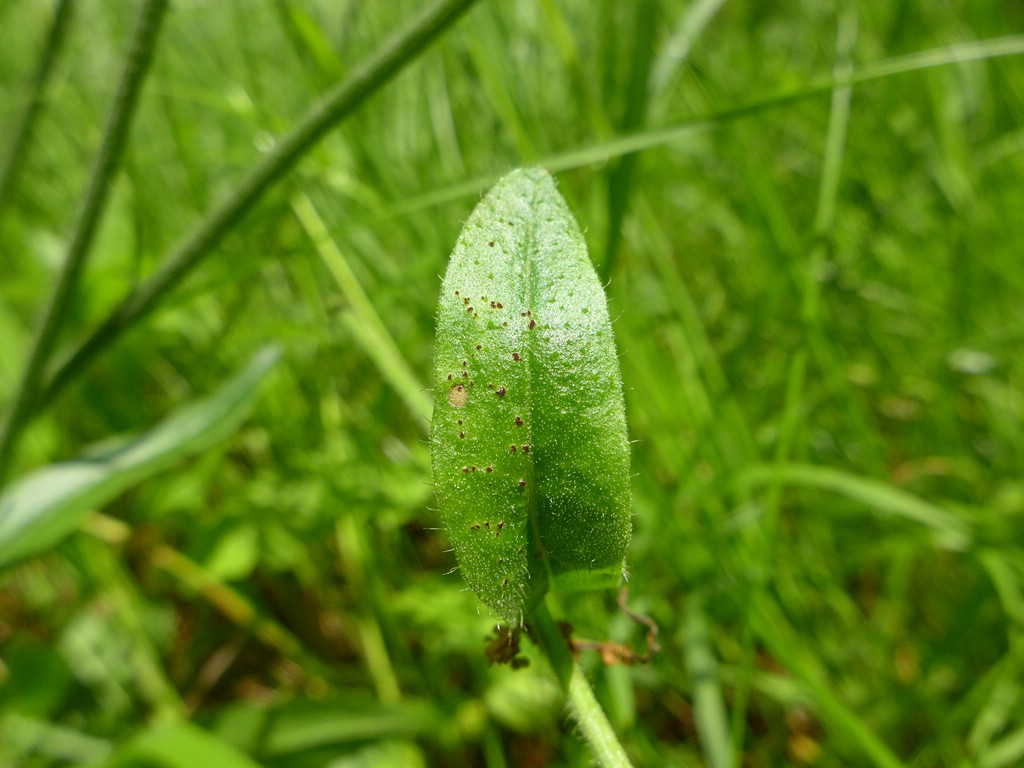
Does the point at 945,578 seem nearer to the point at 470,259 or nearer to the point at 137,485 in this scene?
the point at 470,259

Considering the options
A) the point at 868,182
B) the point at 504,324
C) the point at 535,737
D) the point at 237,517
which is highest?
the point at 868,182

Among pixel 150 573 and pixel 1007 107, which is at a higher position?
pixel 1007 107

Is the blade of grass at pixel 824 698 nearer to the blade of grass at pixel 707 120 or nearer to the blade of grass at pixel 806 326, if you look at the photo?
the blade of grass at pixel 806 326

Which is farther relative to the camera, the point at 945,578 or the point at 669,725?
the point at 945,578

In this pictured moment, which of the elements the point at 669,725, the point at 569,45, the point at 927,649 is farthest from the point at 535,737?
the point at 569,45

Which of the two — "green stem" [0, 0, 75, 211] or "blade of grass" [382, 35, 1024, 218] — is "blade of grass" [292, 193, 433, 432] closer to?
"blade of grass" [382, 35, 1024, 218]

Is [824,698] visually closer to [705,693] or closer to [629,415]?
[705,693]

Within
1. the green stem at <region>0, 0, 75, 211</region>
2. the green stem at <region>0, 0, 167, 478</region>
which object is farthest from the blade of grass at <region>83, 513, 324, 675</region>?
the green stem at <region>0, 0, 75, 211</region>
